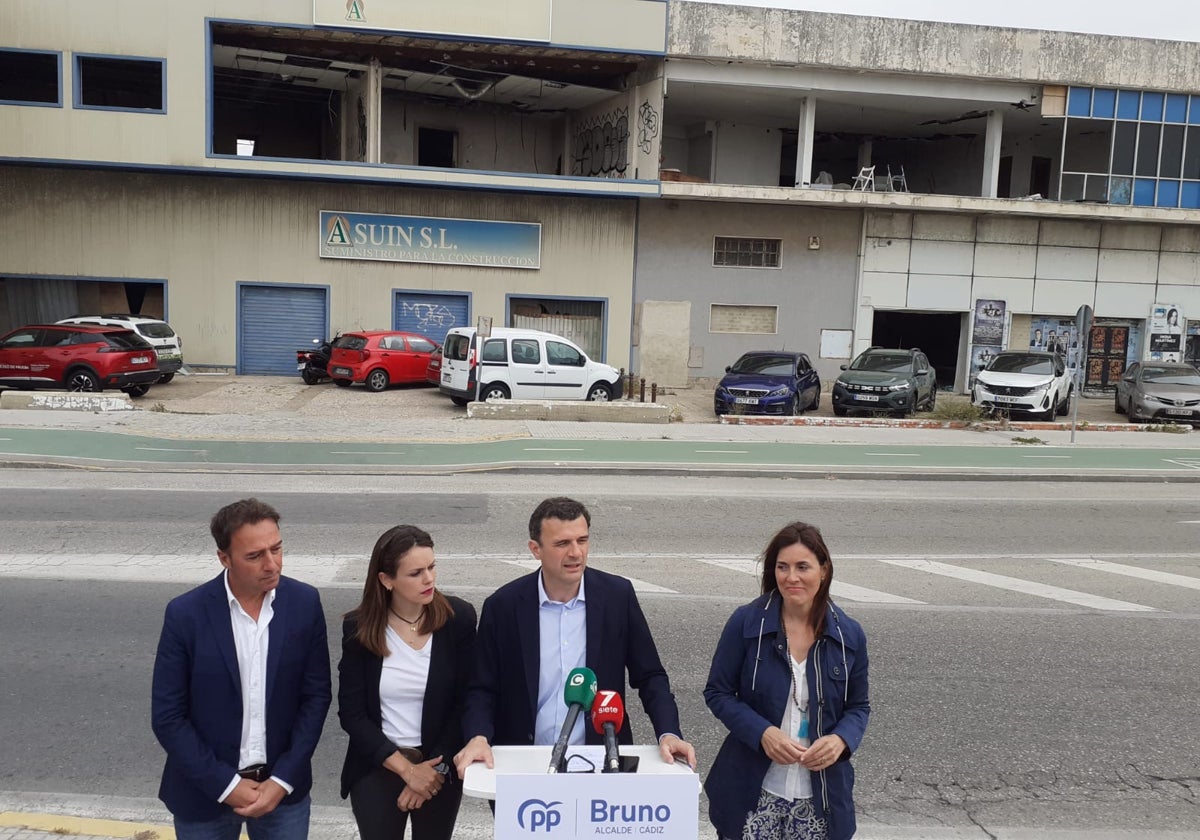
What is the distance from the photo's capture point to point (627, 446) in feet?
63.4

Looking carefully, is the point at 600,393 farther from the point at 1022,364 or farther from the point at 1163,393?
the point at 1163,393

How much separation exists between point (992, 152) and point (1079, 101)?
8.90 feet

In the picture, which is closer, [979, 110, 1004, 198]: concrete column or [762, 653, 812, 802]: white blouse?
[762, 653, 812, 802]: white blouse

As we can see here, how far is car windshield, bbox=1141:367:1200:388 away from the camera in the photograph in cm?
2592

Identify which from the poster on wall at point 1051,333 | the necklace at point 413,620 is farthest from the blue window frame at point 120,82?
the necklace at point 413,620

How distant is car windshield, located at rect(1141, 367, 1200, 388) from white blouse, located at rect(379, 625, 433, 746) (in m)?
26.4

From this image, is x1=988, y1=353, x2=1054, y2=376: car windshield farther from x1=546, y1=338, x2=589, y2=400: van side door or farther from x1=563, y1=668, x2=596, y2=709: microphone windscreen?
x1=563, y1=668, x2=596, y2=709: microphone windscreen

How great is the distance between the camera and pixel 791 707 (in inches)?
151

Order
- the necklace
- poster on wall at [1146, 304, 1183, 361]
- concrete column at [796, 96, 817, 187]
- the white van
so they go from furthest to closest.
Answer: poster on wall at [1146, 304, 1183, 361], concrete column at [796, 96, 817, 187], the white van, the necklace

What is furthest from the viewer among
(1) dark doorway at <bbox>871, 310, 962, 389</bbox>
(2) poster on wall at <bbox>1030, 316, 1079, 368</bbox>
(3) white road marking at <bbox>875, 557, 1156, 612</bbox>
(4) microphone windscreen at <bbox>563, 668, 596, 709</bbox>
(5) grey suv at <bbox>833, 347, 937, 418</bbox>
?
(1) dark doorway at <bbox>871, 310, 962, 389</bbox>

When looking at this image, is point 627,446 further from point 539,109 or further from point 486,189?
point 539,109

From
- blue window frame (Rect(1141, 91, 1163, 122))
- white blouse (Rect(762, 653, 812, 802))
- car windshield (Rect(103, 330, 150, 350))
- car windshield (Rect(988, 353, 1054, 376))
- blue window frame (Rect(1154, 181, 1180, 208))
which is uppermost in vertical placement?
blue window frame (Rect(1141, 91, 1163, 122))

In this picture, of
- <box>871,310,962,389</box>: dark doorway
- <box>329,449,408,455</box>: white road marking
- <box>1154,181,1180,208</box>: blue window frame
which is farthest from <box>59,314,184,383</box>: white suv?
<box>1154,181,1180,208</box>: blue window frame

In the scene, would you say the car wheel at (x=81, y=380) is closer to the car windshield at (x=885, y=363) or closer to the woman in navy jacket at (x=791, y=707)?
the car windshield at (x=885, y=363)
